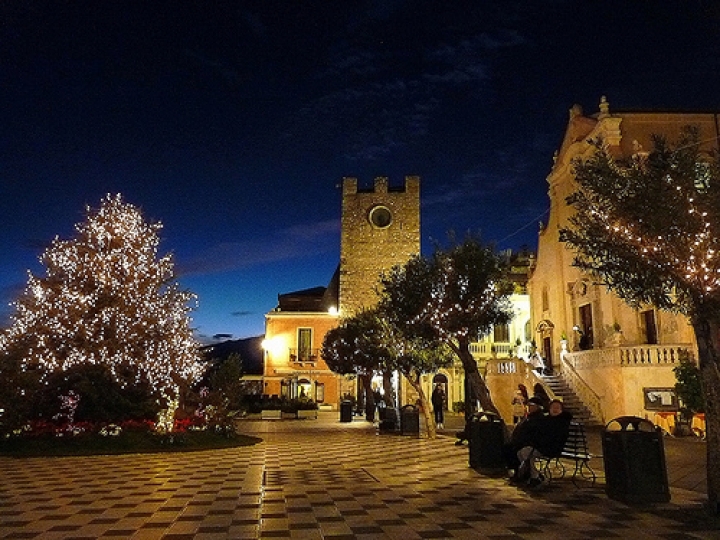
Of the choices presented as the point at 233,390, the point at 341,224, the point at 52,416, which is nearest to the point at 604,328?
→ the point at 233,390

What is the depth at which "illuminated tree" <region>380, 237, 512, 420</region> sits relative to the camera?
54.4ft

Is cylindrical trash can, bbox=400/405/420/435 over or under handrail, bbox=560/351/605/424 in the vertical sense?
under

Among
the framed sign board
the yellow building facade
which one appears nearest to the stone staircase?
the framed sign board

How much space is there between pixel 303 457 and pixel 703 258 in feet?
32.2

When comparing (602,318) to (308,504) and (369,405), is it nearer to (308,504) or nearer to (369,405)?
(369,405)

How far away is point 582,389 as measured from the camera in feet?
71.8

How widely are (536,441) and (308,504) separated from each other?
373cm

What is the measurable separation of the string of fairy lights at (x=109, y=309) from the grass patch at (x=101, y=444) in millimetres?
1562

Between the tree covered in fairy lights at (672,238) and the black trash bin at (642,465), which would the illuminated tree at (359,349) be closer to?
the tree covered in fairy lights at (672,238)

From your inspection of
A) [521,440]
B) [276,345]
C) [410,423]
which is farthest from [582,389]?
[276,345]

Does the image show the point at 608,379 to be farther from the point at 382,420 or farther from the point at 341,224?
the point at 341,224

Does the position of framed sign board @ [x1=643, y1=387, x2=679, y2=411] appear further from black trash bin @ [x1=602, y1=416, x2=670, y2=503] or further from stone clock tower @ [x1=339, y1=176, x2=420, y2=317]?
stone clock tower @ [x1=339, y1=176, x2=420, y2=317]

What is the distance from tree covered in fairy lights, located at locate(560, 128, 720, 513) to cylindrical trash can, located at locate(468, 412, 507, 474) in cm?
394

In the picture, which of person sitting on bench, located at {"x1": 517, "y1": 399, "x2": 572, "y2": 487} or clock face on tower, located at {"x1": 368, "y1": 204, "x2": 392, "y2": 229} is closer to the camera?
person sitting on bench, located at {"x1": 517, "y1": 399, "x2": 572, "y2": 487}
